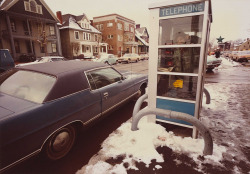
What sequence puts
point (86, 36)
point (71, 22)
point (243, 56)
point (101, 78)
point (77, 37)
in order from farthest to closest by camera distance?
point (86, 36) → point (77, 37) → point (71, 22) → point (243, 56) → point (101, 78)

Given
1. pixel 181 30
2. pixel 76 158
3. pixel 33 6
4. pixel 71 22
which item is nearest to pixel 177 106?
pixel 181 30

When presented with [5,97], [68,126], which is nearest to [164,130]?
[68,126]

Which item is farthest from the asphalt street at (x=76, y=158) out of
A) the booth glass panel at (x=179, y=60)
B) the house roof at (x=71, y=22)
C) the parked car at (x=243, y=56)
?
the house roof at (x=71, y=22)

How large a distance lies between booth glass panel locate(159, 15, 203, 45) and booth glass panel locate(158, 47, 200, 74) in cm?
21

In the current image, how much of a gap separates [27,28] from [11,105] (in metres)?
27.7

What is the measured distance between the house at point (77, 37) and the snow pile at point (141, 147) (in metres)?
28.6

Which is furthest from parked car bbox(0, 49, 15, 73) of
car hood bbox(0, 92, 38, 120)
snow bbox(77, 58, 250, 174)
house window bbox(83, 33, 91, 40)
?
house window bbox(83, 33, 91, 40)

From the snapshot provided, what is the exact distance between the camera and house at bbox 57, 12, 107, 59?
100 ft

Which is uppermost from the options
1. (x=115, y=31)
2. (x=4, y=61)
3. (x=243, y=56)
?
(x=115, y=31)

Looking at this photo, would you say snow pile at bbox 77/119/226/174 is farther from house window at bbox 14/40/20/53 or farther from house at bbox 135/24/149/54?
house at bbox 135/24/149/54

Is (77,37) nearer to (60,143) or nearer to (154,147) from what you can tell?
(60,143)

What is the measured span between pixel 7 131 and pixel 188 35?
145 inches

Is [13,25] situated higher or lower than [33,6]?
lower

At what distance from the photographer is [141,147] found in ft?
9.73
